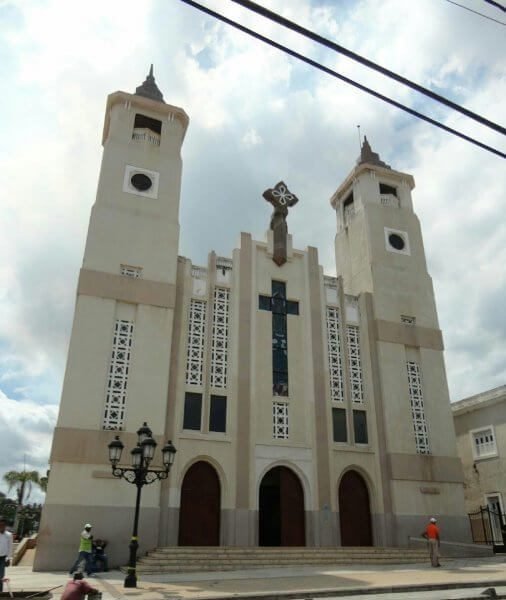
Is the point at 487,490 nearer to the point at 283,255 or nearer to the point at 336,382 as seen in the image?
the point at 336,382

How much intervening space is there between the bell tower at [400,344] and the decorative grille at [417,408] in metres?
0.05

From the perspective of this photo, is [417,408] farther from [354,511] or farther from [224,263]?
[224,263]

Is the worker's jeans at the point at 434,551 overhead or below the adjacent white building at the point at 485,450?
below

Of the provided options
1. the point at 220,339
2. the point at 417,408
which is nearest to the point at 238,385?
the point at 220,339

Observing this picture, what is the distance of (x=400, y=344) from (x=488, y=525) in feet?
32.2

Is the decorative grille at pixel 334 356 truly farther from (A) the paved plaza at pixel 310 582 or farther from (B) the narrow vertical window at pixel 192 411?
(A) the paved plaza at pixel 310 582

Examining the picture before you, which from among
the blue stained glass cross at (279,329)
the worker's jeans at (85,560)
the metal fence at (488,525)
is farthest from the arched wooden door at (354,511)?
the worker's jeans at (85,560)

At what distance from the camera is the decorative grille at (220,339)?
2117 centimetres

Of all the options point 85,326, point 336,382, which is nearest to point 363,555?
point 336,382

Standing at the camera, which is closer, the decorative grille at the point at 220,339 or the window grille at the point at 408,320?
the decorative grille at the point at 220,339

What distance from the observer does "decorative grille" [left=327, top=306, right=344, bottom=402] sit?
2289cm

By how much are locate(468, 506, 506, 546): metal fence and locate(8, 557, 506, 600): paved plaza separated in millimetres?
8110

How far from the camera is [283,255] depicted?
24.4 meters

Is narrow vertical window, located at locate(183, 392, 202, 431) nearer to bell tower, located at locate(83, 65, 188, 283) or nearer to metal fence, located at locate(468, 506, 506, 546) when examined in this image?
bell tower, located at locate(83, 65, 188, 283)
